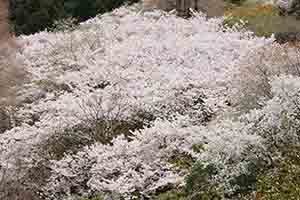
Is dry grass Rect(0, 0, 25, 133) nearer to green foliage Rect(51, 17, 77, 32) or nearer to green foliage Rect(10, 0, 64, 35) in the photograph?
green foliage Rect(51, 17, 77, 32)

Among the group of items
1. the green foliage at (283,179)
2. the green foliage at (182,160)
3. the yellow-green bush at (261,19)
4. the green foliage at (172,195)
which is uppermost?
the green foliage at (283,179)

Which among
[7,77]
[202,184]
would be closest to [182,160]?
[202,184]

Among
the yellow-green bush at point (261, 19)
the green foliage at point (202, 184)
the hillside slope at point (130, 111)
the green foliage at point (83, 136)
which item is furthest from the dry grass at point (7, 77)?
the yellow-green bush at point (261, 19)

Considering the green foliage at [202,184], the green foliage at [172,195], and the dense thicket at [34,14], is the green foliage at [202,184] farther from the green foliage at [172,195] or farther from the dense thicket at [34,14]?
the dense thicket at [34,14]

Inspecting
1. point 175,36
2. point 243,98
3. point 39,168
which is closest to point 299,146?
point 243,98

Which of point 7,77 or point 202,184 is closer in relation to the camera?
point 202,184

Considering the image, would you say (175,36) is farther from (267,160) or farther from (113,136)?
(267,160)

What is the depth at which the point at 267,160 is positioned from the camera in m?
12.1

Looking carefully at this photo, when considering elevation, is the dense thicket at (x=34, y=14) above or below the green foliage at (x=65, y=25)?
below

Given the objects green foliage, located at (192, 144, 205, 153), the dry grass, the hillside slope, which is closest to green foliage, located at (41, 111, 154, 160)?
the hillside slope

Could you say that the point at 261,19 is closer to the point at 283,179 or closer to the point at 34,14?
the point at 34,14

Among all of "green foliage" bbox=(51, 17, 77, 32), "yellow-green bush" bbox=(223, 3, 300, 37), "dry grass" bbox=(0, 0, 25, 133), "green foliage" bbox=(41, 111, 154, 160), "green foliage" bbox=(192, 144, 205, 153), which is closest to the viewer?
"green foliage" bbox=(192, 144, 205, 153)

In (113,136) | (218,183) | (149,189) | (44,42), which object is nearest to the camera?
(218,183)

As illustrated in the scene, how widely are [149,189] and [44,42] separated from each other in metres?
13.0
